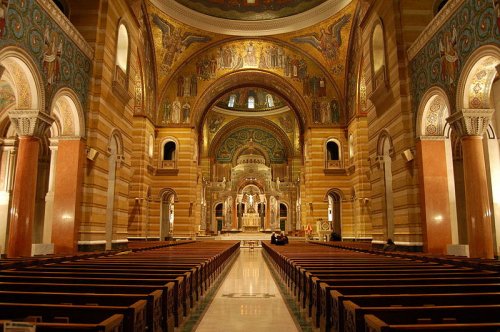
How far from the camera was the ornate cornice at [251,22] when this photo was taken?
22641 millimetres

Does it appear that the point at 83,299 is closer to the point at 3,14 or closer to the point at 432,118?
the point at 3,14

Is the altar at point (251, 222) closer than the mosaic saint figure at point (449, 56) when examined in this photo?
No

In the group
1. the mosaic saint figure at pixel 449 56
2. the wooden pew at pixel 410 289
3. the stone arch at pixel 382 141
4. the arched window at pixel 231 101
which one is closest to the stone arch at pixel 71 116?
the stone arch at pixel 382 141

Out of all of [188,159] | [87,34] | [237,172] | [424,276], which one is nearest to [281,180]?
[237,172]

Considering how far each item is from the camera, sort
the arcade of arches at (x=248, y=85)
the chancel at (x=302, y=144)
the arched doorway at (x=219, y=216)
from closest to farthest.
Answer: the chancel at (x=302, y=144), the arcade of arches at (x=248, y=85), the arched doorway at (x=219, y=216)

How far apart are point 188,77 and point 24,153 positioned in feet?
57.3

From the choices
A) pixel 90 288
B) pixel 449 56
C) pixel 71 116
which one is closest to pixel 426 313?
pixel 90 288

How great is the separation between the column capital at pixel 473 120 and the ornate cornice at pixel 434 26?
2.57 meters

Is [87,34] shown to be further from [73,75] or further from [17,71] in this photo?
[17,71]

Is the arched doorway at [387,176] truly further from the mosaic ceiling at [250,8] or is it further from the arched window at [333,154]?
the mosaic ceiling at [250,8]

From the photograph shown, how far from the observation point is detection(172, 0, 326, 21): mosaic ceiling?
2367 centimetres

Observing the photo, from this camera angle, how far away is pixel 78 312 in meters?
2.97

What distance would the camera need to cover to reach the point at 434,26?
1079cm

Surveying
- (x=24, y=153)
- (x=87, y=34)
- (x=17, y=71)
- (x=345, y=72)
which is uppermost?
(x=345, y=72)
